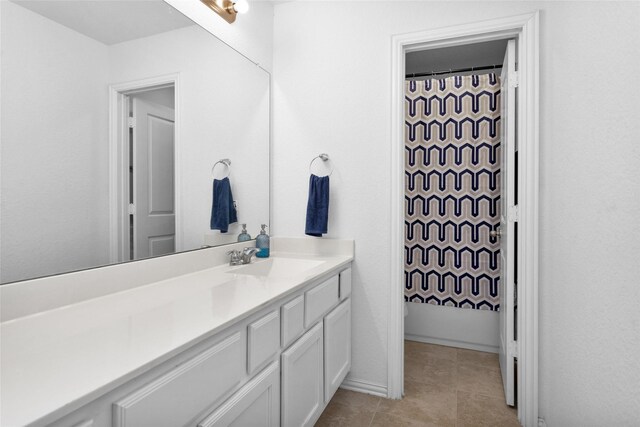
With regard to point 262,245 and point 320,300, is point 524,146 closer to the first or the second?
point 320,300

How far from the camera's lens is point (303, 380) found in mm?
1444

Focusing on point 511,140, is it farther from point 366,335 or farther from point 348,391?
point 348,391

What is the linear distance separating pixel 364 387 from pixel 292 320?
3.34 feet

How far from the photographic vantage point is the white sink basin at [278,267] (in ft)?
5.67

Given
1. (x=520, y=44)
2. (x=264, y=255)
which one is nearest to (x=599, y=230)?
(x=520, y=44)

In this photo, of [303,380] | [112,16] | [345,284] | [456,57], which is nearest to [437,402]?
[345,284]

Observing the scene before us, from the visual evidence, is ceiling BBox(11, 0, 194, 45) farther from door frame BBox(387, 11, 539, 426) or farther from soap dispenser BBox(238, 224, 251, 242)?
door frame BBox(387, 11, 539, 426)

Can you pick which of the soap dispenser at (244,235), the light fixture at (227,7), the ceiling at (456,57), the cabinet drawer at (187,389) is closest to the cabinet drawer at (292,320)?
the cabinet drawer at (187,389)

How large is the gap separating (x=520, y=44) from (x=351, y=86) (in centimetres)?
88

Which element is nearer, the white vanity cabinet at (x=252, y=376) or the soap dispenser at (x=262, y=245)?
the white vanity cabinet at (x=252, y=376)

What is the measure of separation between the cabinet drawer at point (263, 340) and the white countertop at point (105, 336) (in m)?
0.07

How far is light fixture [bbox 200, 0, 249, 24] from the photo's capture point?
171 centimetres

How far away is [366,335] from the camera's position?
6.79 ft

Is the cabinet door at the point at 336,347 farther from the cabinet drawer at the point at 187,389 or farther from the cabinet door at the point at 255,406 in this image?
the cabinet drawer at the point at 187,389
